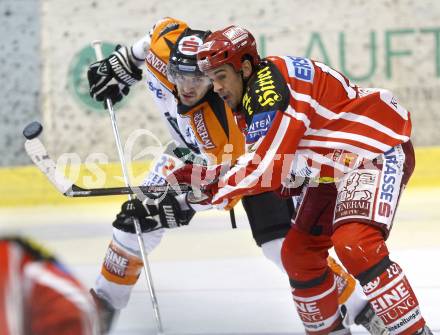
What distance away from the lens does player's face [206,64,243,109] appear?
2.59m

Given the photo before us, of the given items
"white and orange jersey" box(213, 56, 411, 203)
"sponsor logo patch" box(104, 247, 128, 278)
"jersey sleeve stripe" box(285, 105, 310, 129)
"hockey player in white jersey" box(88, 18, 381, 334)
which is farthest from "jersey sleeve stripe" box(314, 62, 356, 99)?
"sponsor logo patch" box(104, 247, 128, 278)

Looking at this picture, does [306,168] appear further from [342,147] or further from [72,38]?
[72,38]

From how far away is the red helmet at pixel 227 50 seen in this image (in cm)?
257

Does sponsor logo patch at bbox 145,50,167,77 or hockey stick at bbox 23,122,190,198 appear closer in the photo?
hockey stick at bbox 23,122,190,198

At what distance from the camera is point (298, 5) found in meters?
6.23

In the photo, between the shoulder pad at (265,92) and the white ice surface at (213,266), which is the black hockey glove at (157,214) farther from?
the shoulder pad at (265,92)

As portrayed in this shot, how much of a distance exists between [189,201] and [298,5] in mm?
3340

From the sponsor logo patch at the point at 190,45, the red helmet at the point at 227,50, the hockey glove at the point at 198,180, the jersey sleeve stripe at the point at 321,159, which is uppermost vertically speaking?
the red helmet at the point at 227,50

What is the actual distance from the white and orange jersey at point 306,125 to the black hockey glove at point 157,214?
571 millimetres

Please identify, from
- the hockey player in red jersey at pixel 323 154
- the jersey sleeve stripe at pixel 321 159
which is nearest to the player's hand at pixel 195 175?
the hockey player in red jersey at pixel 323 154

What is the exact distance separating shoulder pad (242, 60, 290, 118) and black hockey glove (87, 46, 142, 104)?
4.04 ft

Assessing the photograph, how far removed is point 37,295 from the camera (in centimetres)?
121

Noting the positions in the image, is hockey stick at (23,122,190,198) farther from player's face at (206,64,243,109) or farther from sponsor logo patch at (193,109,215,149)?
player's face at (206,64,243,109)

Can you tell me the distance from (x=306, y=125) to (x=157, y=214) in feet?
3.09
